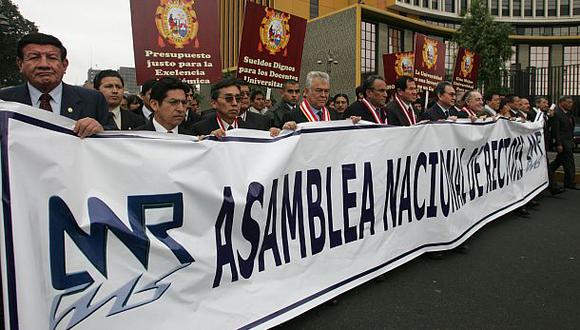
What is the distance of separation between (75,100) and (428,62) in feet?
25.3

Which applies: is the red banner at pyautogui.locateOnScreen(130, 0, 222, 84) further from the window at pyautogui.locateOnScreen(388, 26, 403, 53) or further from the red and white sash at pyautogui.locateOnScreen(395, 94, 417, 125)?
the window at pyautogui.locateOnScreen(388, 26, 403, 53)

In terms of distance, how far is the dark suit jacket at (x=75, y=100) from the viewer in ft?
8.43

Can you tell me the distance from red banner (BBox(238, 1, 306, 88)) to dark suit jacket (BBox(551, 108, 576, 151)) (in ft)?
16.1

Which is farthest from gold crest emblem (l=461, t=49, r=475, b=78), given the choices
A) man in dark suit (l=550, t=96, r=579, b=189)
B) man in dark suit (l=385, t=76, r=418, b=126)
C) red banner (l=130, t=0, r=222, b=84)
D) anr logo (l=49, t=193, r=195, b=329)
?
anr logo (l=49, t=193, r=195, b=329)

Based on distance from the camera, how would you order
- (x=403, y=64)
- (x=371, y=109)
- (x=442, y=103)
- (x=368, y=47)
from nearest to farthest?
(x=371, y=109), (x=442, y=103), (x=403, y=64), (x=368, y=47)

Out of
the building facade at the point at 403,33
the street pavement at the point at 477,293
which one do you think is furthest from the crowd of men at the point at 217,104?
the building facade at the point at 403,33

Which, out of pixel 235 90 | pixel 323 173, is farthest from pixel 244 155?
pixel 235 90

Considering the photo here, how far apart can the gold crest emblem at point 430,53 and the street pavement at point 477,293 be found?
5.02 metres

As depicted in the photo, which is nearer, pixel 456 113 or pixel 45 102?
pixel 45 102

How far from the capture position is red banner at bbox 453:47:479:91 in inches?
388

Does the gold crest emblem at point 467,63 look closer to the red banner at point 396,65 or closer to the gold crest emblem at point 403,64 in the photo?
the red banner at point 396,65

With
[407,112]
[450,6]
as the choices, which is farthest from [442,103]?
[450,6]

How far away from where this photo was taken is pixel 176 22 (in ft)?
16.5

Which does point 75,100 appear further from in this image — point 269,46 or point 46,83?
point 269,46
